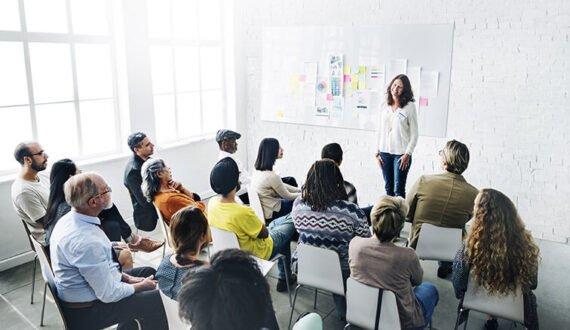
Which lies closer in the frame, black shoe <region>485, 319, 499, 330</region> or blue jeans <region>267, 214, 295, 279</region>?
black shoe <region>485, 319, 499, 330</region>

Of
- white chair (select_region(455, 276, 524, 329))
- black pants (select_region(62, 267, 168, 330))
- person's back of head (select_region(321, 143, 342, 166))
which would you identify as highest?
person's back of head (select_region(321, 143, 342, 166))

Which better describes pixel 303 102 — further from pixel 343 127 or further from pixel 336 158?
pixel 336 158

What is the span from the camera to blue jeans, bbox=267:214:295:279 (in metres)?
3.39

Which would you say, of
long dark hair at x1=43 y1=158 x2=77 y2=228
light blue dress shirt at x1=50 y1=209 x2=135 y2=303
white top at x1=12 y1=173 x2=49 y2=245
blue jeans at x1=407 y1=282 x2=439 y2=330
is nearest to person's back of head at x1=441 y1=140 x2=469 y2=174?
blue jeans at x1=407 y1=282 x2=439 y2=330

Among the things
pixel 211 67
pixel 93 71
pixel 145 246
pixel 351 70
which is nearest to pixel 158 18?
pixel 211 67

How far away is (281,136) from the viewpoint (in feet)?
21.0

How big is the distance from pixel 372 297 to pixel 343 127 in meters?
3.61

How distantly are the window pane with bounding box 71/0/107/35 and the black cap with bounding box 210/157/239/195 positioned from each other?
278cm

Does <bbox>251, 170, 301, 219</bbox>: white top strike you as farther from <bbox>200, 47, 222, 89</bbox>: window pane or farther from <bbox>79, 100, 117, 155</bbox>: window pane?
<bbox>200, 47, 222, 89</bbox>: window pane

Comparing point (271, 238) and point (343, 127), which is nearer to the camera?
point (271, 238)

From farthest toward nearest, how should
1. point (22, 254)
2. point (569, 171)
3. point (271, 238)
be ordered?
1. point (569, 171)
2. point (22, 254)
3. point (271, 238)

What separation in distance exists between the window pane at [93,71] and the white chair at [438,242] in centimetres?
367

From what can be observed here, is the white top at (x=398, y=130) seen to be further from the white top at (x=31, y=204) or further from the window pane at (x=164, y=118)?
the white top at (x=31, y=204)

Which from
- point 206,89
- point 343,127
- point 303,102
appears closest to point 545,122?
point 343,127
